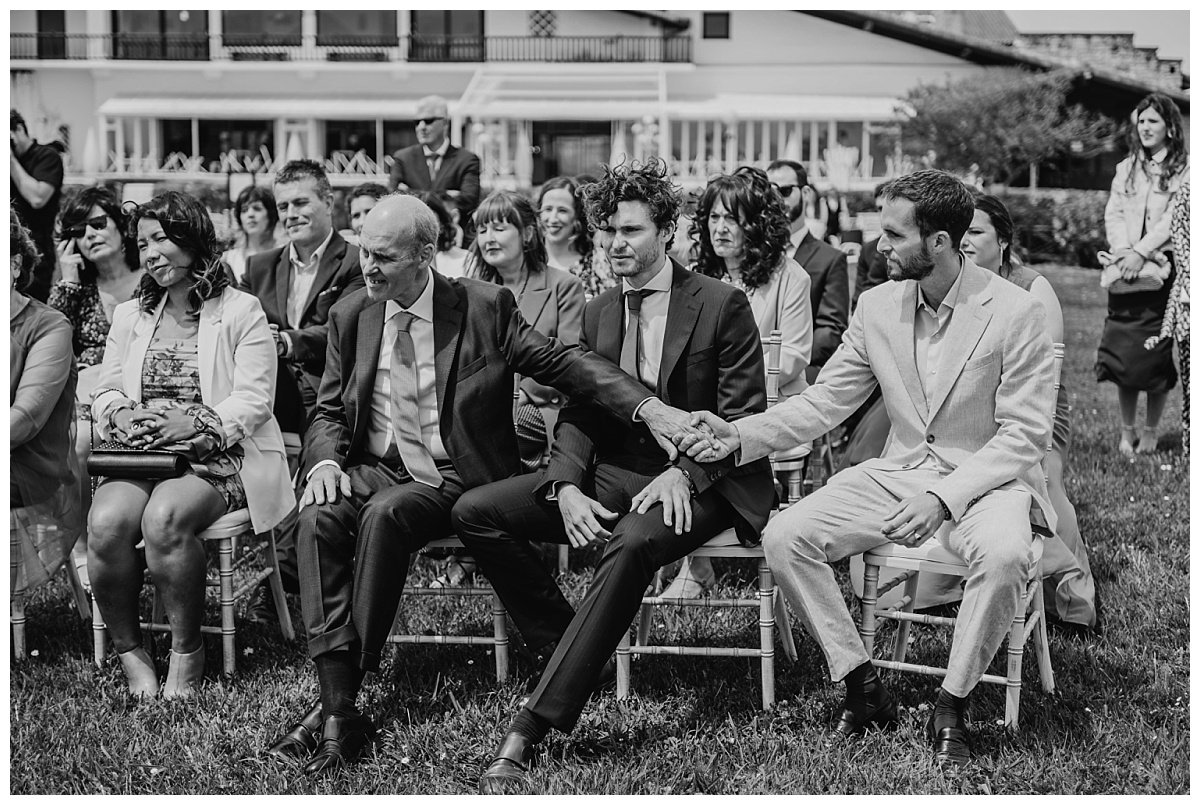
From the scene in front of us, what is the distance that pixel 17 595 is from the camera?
4.77 meters

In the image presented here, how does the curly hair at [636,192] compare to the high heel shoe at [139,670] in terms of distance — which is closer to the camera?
the curly hair at [636,192]

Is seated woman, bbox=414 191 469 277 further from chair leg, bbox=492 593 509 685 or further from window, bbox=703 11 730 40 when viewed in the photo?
window, bbox=703 11 730 40

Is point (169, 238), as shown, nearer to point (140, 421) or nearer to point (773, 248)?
point (140, 421)

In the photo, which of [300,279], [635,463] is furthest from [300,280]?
[635,463]

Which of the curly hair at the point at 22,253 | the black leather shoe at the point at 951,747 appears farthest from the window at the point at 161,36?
the black leather shoe at the point at 951,747

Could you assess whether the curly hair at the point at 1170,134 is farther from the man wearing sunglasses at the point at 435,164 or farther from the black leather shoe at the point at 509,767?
the black leather shoe at the point at 509,767

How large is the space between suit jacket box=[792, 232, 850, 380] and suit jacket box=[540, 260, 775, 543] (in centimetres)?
190

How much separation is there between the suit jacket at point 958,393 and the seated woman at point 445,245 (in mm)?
2593

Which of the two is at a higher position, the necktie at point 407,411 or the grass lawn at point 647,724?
the necktie at point 407,411

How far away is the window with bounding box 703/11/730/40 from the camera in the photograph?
3366 cm

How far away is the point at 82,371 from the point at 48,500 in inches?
34.1

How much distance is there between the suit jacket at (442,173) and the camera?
9164 mm

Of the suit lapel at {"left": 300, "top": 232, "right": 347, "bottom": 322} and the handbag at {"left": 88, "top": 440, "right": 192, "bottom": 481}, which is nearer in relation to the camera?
the handbag at {"left": 88, "top": 440, "right": 192, "bottom": 481}

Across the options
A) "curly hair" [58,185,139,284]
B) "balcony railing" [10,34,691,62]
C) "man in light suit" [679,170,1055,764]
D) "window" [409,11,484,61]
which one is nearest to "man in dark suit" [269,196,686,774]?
"man in light suit" [679,170,1055,764]
